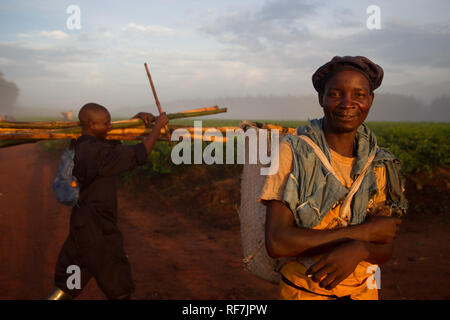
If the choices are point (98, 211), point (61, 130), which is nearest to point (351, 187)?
point (98, 211)

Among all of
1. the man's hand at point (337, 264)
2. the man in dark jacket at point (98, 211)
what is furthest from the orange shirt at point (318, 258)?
the man in dark jacket at point (98, 211)

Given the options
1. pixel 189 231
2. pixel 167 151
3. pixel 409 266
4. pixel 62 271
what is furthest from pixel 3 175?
pixel 409 266

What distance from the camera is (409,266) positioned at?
5133 mm

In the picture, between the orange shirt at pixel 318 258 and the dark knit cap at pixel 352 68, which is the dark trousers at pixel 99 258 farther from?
the dark knit cap at pixel 352 68

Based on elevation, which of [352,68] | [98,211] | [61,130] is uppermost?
[352,68]

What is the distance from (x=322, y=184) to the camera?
170 centimetres

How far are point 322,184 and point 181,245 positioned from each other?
491 cm

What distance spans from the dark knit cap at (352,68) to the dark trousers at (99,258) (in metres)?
2.20

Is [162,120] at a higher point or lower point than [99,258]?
A: higher

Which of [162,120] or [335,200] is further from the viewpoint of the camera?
[162,120]

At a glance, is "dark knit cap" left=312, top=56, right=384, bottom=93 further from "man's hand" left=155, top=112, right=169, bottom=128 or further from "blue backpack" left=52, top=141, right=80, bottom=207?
"blue backpack" left=52, top=141, right=80, bottom=207

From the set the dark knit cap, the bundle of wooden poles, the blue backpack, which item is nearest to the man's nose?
the dark knit cap

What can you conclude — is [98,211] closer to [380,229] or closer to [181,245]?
[380,229]

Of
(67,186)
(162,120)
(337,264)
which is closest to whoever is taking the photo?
(337,264)
